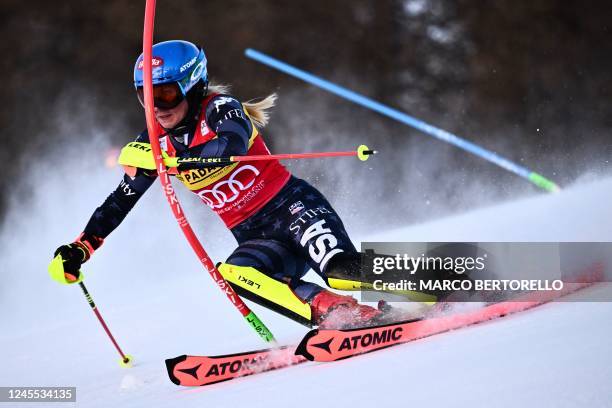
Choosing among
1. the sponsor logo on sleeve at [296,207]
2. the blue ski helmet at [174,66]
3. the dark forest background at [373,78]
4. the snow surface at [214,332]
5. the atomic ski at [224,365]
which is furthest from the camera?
the dark forest background at [373,78]

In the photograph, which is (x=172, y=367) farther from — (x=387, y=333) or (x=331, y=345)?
(x=387, y=333)

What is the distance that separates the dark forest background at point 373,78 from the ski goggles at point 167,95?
4.64 metres

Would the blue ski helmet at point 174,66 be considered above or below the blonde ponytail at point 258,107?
below

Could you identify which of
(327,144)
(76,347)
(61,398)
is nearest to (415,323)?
(61,398)

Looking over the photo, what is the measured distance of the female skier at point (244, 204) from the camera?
3021 millimetres

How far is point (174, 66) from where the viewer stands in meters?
3.09

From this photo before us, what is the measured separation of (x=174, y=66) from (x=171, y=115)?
0.20 meters

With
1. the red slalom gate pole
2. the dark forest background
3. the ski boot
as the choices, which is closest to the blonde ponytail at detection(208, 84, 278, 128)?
the red slalom gate pole

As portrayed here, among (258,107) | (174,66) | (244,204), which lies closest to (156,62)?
(174,66)

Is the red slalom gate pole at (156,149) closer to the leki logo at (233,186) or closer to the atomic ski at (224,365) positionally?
the atomic ski at (224,365)

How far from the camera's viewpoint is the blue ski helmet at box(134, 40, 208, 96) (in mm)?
3068

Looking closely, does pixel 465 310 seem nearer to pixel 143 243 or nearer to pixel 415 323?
pixel 415 323

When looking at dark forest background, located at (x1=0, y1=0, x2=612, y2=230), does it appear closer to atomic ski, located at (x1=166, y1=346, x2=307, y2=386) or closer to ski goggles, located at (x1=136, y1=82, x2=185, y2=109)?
→ ski goggles, located at (x1=136, y1=82, x2=185, y2=109)

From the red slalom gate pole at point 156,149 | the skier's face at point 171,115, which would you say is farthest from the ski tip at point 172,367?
the skier's face at point 171,115
